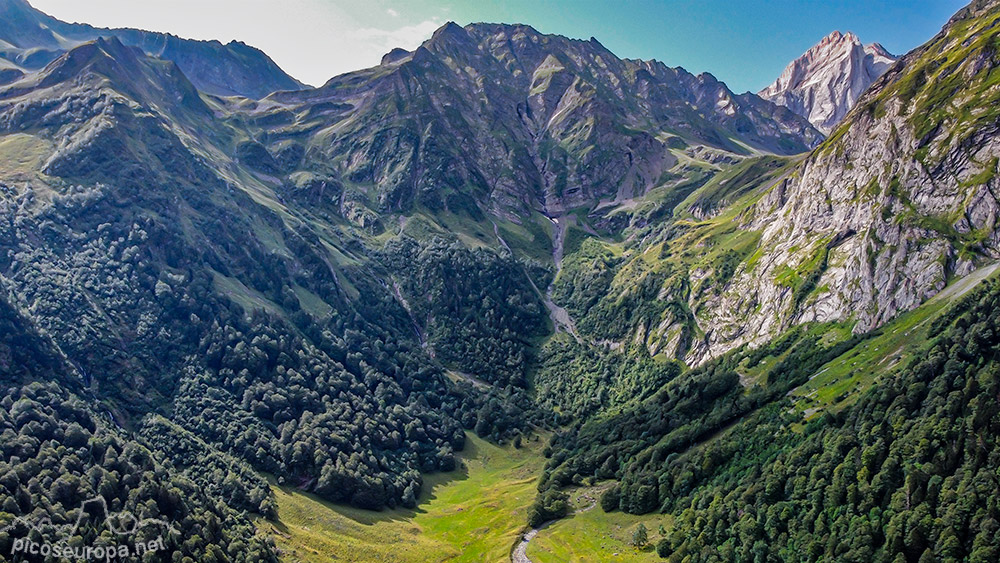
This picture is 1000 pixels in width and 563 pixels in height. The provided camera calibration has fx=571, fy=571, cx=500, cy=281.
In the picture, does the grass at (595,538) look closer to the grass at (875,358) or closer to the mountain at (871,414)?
the mountain at (871,414)

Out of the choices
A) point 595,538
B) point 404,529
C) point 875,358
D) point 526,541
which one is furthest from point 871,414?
point 404,529

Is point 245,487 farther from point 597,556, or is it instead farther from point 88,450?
point 597,556

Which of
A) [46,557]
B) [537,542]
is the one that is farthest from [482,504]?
[46,557]

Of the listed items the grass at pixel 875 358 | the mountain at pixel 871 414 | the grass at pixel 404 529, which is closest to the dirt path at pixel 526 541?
the grass at pixel 404 529

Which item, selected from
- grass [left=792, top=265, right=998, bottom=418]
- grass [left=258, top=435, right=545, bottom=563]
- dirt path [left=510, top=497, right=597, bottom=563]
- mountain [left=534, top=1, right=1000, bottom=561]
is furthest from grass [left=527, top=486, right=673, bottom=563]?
grass [left=792, top=265, right=998, bottom=418]

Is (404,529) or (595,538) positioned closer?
(595,538)

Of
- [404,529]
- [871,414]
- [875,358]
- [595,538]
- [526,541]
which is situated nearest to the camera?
[871,414]

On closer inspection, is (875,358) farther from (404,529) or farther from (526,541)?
(404,529)
